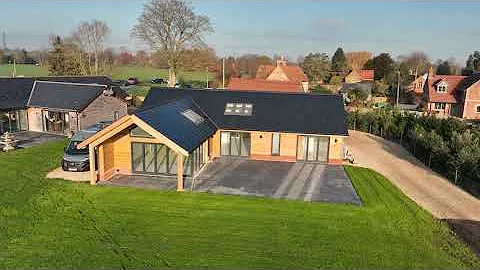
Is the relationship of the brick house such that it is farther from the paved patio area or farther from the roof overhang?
the roof overhang

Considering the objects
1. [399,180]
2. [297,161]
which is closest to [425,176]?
[399,180]

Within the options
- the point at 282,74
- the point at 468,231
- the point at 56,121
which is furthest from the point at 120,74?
the point at 468,231

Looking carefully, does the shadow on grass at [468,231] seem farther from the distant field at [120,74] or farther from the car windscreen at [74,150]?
the distant field at [120,74]

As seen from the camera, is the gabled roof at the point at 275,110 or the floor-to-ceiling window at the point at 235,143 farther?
the floor-to-ceiling window at the point at 235,143

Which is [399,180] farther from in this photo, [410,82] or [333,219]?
[410,82]

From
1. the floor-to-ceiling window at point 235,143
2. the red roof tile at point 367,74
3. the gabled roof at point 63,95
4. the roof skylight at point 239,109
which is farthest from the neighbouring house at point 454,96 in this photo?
the gabled roof at point 63,95

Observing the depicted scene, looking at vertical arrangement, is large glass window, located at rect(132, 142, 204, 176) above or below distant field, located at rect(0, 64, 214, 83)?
below

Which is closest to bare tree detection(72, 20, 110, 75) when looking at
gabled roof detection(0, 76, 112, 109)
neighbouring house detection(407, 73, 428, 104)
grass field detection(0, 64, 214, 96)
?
grass field detection(0, 64, 214, 96)
